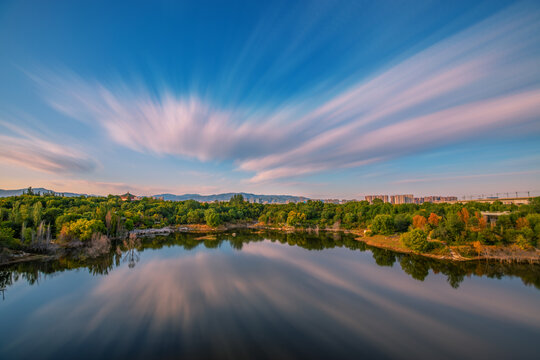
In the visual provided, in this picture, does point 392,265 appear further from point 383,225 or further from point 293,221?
point 293,221

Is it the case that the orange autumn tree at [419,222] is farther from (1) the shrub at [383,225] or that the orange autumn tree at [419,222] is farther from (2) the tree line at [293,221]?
(1) the shrub at [383,225]

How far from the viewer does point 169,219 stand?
5444cm

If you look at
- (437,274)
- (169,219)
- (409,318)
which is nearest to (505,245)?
(437,274)

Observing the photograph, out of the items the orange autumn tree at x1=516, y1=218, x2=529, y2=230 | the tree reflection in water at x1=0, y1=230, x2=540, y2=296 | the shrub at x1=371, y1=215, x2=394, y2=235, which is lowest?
the tree reflection in water at x1=0, y1=230, x2=540, y2=296

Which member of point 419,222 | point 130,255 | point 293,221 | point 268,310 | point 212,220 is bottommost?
point 268,310

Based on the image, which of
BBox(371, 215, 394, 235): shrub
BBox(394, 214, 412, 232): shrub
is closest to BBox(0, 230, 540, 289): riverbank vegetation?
BBox(371, 215, 394, 235): shrub

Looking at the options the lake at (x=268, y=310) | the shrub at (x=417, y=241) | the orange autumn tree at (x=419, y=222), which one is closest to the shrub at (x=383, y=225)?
the orange autumn tree at (x=419, y=222)

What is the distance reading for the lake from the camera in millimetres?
9406

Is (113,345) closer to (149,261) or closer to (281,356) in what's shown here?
(281,356)

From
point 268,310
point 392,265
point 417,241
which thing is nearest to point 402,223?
point 417,241

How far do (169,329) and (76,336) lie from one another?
3958 mm

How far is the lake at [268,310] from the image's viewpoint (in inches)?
370

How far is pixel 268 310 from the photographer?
12.8m

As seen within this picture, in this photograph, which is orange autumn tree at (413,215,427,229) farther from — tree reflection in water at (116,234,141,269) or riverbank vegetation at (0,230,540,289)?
tree reflection in water at (116,234,141,269)
